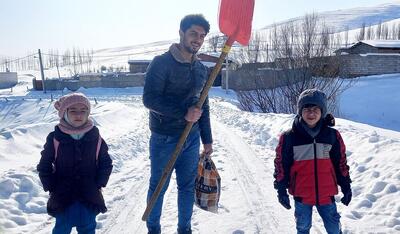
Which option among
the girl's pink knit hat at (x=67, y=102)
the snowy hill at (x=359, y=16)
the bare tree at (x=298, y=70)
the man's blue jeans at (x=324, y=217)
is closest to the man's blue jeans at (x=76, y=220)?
the girl's pink knit hat at (x=67, y=102)

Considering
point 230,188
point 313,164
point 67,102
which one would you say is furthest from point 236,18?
point 230,188

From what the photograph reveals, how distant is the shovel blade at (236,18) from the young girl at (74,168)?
1.28 m

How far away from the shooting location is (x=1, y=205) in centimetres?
421

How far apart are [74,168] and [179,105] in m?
0.95

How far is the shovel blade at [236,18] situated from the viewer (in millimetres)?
2826

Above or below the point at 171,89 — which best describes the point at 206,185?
below

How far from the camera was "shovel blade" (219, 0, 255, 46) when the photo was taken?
9.27 feet

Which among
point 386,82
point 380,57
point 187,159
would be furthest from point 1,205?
point 380,57

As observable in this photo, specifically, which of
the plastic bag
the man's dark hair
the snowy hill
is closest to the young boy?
the plastic bag

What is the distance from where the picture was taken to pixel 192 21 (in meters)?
2.79

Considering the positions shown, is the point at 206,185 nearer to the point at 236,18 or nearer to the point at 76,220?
the point at 76,220

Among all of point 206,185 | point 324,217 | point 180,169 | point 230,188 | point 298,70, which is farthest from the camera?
point 298,70

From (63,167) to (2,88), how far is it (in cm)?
6168

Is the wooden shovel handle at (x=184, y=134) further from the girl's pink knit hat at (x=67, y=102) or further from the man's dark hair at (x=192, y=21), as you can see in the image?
the girl's pink knit hat at (x=67, y=102)
